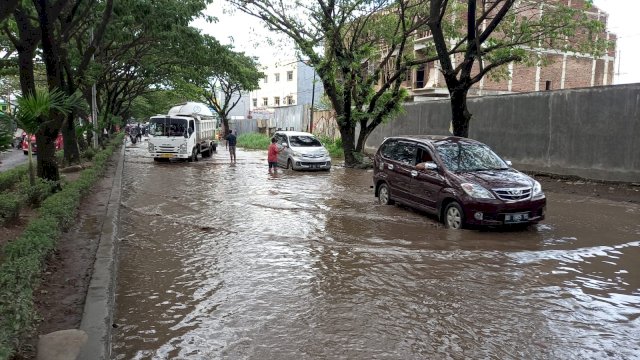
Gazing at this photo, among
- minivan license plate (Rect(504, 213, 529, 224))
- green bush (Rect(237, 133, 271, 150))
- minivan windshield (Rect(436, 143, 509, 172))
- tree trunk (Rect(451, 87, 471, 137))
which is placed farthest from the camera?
green bush (Rect(237, 133, 271, 150))

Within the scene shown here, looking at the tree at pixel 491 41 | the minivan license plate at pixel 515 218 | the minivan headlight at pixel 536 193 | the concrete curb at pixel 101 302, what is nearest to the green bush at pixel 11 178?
the concrete curb at pixel 101 302

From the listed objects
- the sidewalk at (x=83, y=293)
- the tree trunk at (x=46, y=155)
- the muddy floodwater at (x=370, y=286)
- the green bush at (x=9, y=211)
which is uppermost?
the tree trunk at (x=46, y=155)

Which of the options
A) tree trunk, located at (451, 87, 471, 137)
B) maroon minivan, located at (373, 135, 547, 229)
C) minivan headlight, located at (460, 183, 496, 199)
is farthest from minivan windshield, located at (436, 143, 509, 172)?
tree trunk, located at (451, 87, 471, 137)

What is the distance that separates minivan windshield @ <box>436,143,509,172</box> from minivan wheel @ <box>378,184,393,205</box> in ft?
6.46

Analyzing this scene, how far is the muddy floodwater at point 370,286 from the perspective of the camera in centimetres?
428

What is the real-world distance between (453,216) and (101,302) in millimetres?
5959

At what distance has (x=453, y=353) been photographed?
411 cm

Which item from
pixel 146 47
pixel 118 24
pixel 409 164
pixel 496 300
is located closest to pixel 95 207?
pixel 409 164

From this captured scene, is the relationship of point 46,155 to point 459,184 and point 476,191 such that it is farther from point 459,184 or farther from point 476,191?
point 476,191

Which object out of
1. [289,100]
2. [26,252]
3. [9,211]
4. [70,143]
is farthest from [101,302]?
[289,100]

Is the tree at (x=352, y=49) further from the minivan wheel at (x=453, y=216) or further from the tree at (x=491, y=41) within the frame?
the minivan wheel at (x=453, y=216)

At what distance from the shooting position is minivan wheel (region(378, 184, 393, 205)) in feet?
36.4

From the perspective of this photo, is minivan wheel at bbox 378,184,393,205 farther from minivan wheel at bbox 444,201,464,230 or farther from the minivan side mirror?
minivan wheel at bbox 444,201,464,230

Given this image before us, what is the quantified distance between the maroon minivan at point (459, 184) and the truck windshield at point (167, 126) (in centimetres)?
1494
